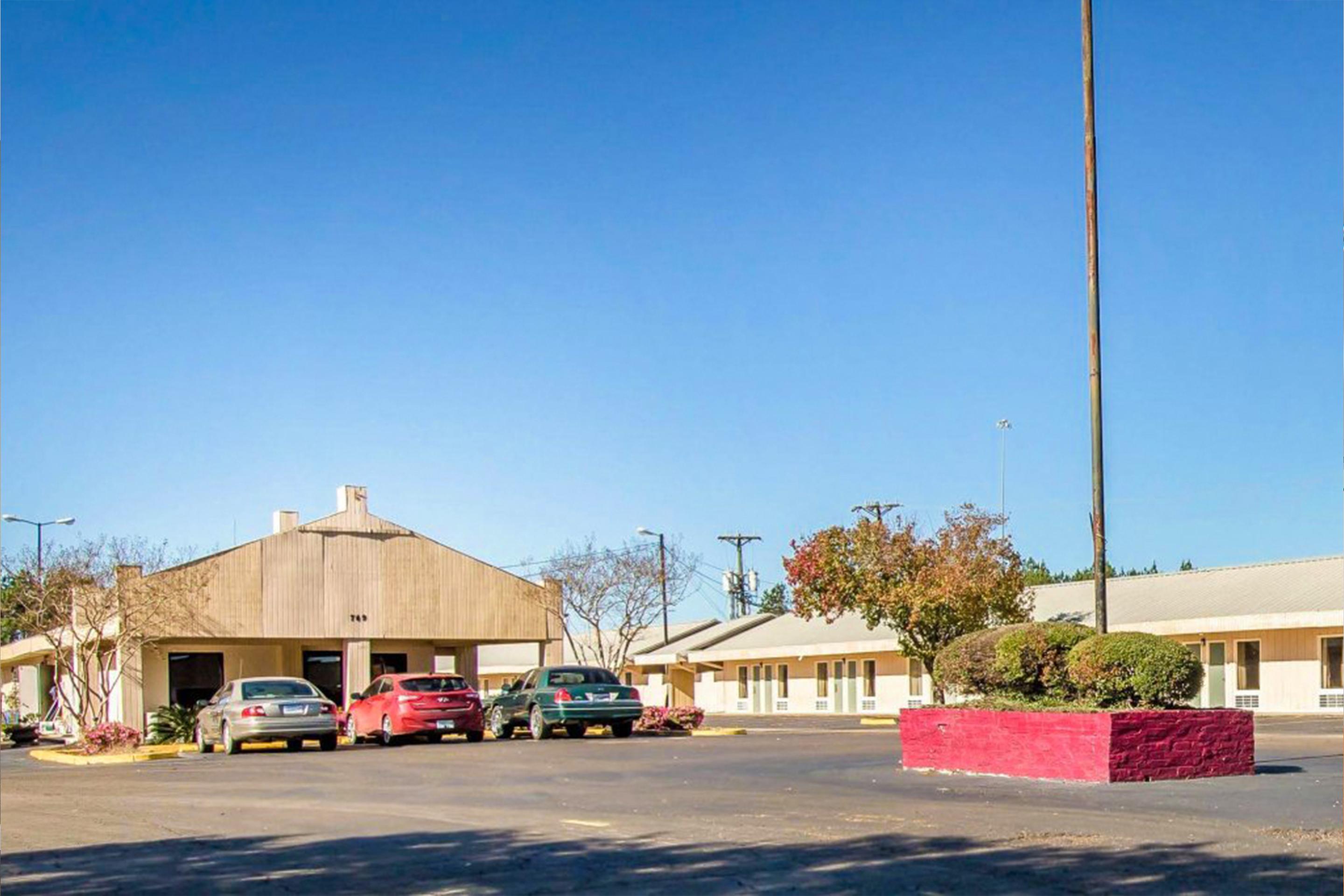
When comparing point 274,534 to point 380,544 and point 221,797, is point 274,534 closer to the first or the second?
point 380,544

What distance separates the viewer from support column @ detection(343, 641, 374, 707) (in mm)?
44000

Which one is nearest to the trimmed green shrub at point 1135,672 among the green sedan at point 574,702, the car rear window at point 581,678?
the green sedan at point 574,702

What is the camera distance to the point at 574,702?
3475 centimetres

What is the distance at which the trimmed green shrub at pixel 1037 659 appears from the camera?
20.5 m

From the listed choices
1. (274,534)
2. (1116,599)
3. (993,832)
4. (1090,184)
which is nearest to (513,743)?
(274,534)

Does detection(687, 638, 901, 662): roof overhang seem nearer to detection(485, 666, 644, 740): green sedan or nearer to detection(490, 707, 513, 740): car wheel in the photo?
detection(490, 707, 513, 740): car wheel

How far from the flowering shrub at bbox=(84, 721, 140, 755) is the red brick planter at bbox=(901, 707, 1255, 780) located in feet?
64.0

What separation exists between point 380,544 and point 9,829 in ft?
96.6

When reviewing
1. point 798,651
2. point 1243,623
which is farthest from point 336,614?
point 1243,623

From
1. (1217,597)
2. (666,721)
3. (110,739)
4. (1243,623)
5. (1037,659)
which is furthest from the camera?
(1217,597)

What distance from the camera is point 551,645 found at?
48875mm

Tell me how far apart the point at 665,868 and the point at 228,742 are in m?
23.3

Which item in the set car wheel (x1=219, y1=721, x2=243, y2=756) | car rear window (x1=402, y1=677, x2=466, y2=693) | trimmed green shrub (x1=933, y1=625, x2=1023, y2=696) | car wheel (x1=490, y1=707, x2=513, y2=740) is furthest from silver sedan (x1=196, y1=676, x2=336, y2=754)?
trimmed green shrub (x1=933, y1=625, x2=1023, y2=696)

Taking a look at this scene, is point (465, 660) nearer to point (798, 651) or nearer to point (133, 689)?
point (133, 689)
